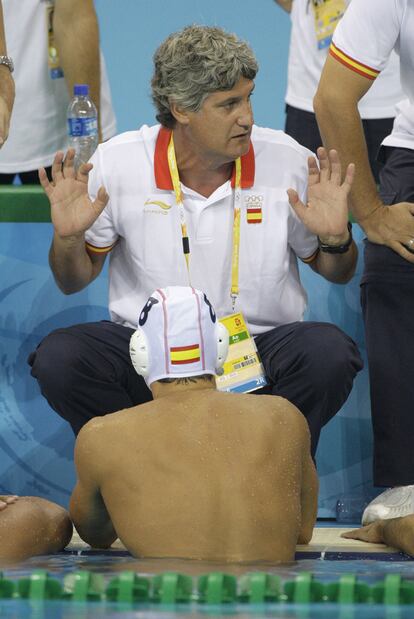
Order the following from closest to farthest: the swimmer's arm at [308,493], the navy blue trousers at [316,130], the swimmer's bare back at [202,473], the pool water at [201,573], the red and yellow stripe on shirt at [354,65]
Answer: the pool water at [201,573] → the swimmer's bare back at [202,473] → the swimmer's arm at [308,493] → the red and yellow stripe on shirt at [354,65] → the navy blue trousers at [316,130]

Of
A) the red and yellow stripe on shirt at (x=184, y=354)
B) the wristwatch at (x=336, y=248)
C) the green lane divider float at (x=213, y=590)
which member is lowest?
the green lane divider float at (x=213, y=590)

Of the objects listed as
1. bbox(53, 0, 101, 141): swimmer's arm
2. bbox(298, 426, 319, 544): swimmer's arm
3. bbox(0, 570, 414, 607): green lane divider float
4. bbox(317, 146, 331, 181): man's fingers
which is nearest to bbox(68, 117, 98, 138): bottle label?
bbox(53, 0, 101, 141): swimmer's arm

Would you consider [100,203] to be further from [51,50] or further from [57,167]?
[51,50]

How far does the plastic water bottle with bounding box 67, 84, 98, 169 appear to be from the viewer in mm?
5383

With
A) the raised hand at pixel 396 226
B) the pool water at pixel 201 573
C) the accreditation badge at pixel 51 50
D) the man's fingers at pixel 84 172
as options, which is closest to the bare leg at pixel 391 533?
the pool water at pixel 201 573

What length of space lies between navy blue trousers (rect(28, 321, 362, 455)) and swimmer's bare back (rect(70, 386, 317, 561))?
0.64m

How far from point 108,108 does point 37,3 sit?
521 mm

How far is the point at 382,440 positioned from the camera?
4840mm

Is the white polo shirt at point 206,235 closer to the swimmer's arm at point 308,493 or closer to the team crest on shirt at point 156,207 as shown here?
the team crest on shirt at point 156,207

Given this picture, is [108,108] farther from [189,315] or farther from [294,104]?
[189,315]

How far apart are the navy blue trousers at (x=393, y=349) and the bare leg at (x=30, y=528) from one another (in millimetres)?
1159

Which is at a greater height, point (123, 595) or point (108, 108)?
point (108, 108)

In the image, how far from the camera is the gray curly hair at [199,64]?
4.58m

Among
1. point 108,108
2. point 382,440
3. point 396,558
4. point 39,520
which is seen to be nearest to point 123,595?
point 39,520
